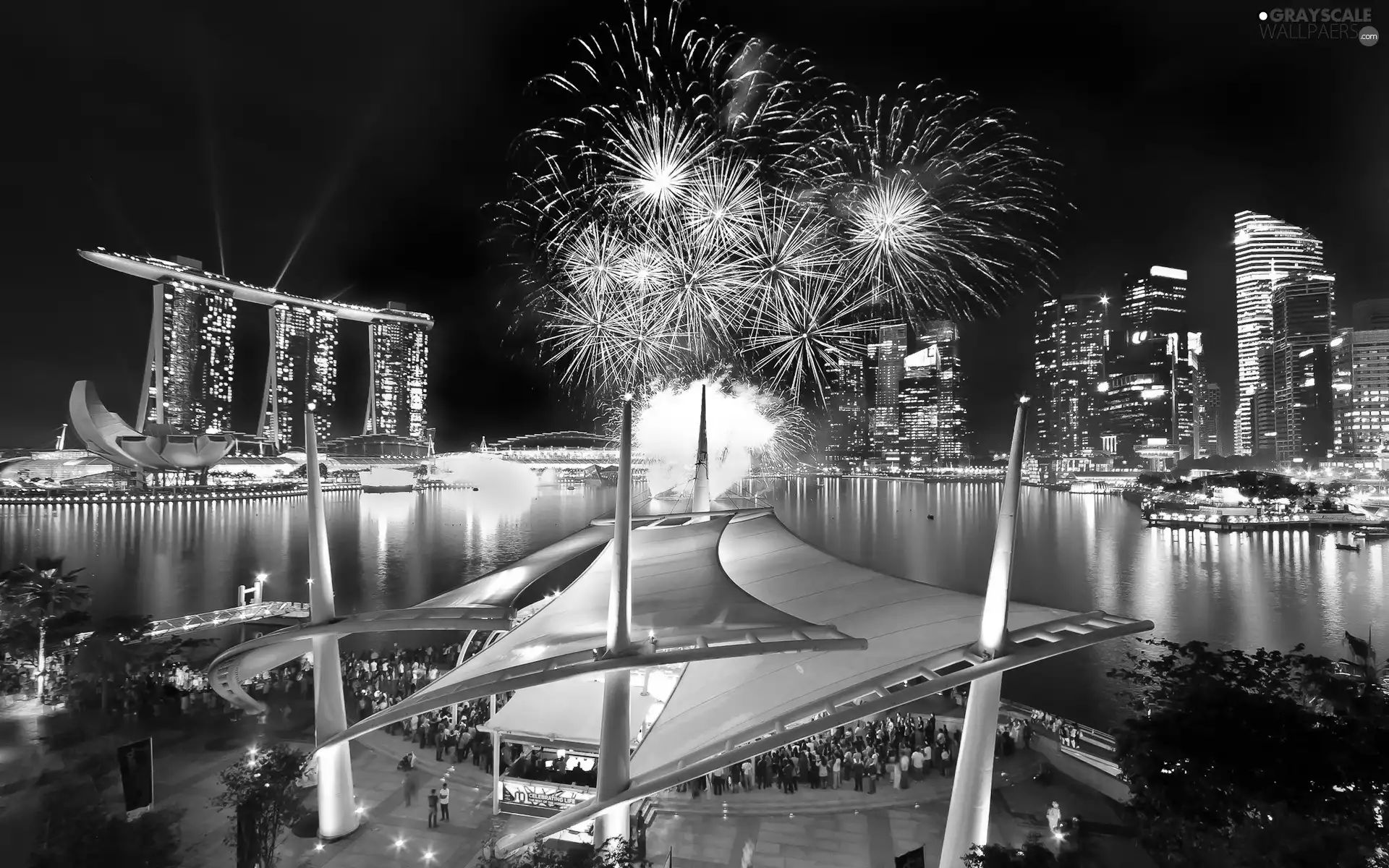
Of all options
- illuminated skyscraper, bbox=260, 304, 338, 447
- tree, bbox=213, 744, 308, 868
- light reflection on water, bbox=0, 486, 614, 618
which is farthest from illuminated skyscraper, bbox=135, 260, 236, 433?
tree, bbox=213, 744, 308, 868

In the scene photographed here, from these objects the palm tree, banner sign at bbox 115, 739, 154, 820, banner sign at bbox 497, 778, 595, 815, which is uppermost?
the palm tree

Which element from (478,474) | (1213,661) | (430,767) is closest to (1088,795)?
(1213,661)

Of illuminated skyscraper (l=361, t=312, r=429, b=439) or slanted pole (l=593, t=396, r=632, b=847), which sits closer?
slanted pole (l=593, t=396, r=632, b=847)

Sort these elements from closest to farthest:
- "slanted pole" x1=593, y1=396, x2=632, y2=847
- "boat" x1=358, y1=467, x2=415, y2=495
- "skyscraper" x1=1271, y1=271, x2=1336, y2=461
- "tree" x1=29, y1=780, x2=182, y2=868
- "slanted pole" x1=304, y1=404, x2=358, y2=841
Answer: "slanted pole" x1=593, y1=396, x2=632, y2=847 < "tree" x1=29, y1=780, x2=182, y2=868 < "slanted pole" x1=304, y1=404, x2=358, y2=841 < "skyscraper" x1=1271, y1=271, x2=1336, y2=461 < "boat" x1=358, y1=467, x2=415, y2=495

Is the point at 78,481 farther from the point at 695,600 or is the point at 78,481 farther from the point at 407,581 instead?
the point at 695,600

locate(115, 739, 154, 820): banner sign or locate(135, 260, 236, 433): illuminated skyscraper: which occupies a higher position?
locate(135, 260, 236, 433): illuminated skyscraper

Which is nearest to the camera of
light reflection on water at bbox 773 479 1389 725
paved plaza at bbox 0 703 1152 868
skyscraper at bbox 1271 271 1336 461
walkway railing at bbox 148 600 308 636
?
paved plaza at bbox 0 703 1152 868

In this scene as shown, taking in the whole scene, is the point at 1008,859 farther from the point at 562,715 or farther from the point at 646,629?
the point at 562,715

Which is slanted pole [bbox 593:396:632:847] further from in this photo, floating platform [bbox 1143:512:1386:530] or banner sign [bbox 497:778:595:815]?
floating platform [bbox 1143:512:1386:530]
